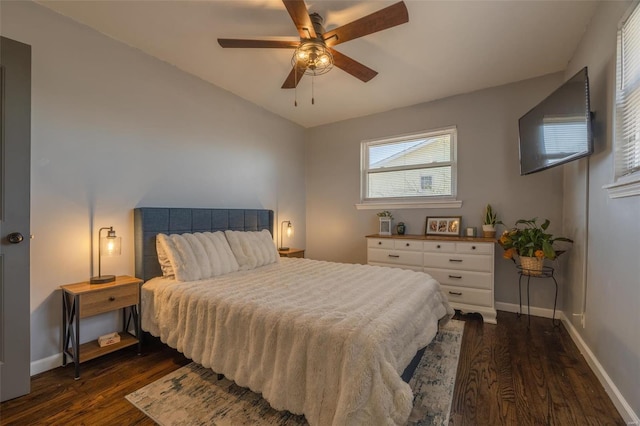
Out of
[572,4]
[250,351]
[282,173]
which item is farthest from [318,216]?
[572,4]

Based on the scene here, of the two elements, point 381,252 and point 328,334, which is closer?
point 328,334

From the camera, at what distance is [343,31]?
188 centimetres

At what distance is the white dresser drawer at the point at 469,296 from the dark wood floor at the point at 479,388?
515 mm

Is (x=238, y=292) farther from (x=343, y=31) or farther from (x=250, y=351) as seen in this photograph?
(x=343, y=31)

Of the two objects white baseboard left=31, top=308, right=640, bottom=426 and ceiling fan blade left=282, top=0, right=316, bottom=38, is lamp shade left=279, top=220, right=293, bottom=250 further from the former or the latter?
ceiling fan blade left=282, top=0, right=316, bottom=38

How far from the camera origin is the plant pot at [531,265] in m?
2.76

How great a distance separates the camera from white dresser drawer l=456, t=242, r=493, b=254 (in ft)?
9.93

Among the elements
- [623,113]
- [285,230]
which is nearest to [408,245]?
[285,230]

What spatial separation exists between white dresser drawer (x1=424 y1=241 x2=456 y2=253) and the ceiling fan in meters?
2.07

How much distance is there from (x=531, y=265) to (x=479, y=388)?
5.16ft

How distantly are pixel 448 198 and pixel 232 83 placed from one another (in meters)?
3.13

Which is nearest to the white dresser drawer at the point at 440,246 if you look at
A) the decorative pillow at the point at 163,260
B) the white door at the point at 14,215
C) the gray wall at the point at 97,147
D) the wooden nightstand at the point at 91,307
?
the gray wall at the point at 97,147

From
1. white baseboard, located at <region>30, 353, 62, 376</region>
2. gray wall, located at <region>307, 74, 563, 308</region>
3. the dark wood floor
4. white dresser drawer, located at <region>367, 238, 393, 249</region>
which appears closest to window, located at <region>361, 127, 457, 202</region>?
gray wall, located at <region>307, 74, 563, 308</region>

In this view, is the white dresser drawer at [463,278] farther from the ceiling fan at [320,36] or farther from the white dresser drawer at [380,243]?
the ceiling fan at [320,36]
